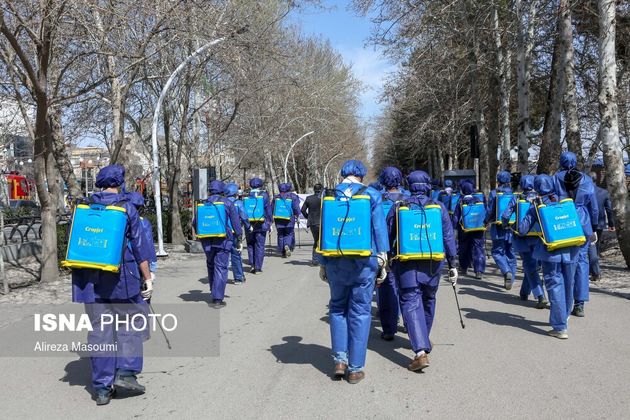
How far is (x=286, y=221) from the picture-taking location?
15.0 meters

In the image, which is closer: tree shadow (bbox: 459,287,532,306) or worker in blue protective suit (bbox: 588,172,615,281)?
tree shadow (bbox: 459,287,532,306)

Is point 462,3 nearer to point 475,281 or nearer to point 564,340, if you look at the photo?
point 475,281

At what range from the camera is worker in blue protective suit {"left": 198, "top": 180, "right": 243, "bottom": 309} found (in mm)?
8500

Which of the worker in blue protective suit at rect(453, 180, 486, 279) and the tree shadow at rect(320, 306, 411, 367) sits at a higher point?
the worker in blue protective suit at rect(453, 180, 486, 279)

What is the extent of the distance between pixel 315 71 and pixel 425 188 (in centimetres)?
3606

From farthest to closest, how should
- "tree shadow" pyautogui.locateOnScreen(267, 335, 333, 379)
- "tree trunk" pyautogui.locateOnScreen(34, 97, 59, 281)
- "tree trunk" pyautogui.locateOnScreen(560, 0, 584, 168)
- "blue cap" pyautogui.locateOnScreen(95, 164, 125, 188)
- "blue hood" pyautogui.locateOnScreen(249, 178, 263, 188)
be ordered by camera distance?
"blue hood" pyautogui.locateOnScreen(249, 178, 263, 188), "tree trunk" pyautogui.locateOnScreen(560, 0, 584, 168), "tree trunk" pyautogui.locateOnScreen(34, 97, 59, 281), "tree shadow" pyautogui.locateOnScreen(267, 335, 333, 379), "blue cap" pyautogui.locateOnScreen(95, 164, 125, 188)

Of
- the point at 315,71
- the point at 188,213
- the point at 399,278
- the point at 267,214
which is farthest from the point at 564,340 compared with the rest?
the point at 315,71

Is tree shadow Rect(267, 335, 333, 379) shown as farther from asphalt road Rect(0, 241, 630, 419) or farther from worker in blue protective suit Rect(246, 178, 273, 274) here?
worker in blue protective suit Rect(246, 178, 273, 274)

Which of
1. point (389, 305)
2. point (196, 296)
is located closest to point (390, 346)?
point (389, 305)

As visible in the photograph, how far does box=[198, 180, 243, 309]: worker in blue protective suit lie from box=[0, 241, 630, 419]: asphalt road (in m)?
0.83

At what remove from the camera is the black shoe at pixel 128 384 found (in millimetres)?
4758

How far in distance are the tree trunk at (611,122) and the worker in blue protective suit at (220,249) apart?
273 inches

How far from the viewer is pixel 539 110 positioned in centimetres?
2805

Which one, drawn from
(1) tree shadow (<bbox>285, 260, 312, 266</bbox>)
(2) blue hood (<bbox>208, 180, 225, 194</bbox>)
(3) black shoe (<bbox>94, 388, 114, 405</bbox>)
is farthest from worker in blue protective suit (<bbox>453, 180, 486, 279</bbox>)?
(3) black shoe (<bbox>94, 388, 114, 405</bbox>)
